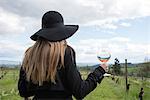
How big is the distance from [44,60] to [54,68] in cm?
12

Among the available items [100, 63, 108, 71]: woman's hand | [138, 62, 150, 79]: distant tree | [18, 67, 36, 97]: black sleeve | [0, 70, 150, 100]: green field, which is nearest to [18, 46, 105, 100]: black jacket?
[18, 67, 36, 97]: black sleeve

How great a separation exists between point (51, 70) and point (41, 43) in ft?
0.94

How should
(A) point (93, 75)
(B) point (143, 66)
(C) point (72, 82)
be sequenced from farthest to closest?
(B) point (143, 66) < (A) point (93, 75) < (C) point (72, 82)

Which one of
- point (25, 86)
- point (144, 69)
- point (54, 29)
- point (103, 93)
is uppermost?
point (54, 29)

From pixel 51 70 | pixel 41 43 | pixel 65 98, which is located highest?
pixel 41 43

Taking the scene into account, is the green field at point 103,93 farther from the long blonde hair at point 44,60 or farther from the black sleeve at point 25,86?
the long blonde hair at point 44,60

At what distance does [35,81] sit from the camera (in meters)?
3.74

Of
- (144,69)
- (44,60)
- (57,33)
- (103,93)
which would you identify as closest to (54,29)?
(57,33)

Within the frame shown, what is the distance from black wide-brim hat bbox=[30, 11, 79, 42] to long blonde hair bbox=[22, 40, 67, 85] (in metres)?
0.05

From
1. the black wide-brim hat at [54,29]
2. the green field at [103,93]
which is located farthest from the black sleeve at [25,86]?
the green field at [103,93]

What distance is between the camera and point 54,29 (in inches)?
150

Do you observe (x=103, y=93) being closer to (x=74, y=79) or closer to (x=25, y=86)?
(x=25, y=86)

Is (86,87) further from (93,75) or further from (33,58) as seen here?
(33,58)

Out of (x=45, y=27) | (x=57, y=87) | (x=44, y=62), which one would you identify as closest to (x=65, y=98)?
(x=57, y=87)
